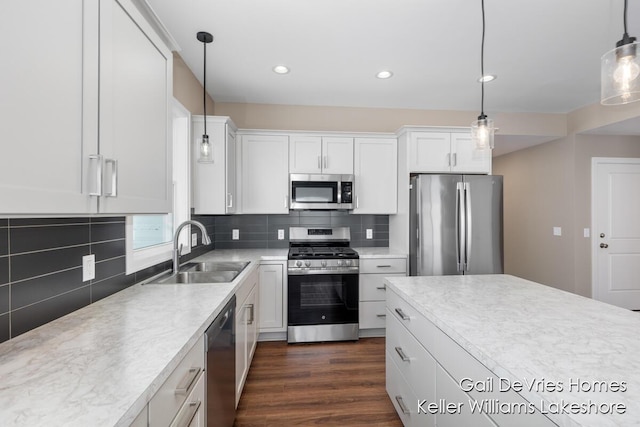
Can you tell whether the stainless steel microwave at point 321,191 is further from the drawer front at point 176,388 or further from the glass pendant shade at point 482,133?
the drawer front at point 176,388

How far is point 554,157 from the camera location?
13.3 ft

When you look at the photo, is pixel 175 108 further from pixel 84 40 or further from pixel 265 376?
pixel 265 376

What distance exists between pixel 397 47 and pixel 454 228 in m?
1.77

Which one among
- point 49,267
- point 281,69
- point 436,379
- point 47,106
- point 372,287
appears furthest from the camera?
point 372,287

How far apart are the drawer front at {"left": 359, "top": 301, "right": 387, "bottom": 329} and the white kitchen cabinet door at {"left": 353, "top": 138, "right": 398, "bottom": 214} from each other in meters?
1.01

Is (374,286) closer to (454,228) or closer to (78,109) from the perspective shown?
(454,228)

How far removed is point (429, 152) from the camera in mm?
3199

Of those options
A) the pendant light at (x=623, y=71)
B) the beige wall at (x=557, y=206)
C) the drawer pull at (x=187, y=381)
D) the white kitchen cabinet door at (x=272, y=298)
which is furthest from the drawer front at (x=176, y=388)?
→ the beige wall at (x=557, y=206)

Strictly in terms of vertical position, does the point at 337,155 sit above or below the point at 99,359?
above

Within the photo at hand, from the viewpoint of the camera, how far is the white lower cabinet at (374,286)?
310cm

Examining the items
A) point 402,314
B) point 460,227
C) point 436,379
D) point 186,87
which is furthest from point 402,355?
point 186,87

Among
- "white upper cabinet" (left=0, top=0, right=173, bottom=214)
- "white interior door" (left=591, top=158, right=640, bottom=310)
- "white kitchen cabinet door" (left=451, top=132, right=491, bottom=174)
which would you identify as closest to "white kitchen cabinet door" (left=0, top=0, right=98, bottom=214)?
"white upper cabinet" (left=0, top=0, right=173, bottom=214)

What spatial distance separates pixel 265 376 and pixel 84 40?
2.42 meters

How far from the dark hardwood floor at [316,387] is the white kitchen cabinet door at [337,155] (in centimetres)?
186
